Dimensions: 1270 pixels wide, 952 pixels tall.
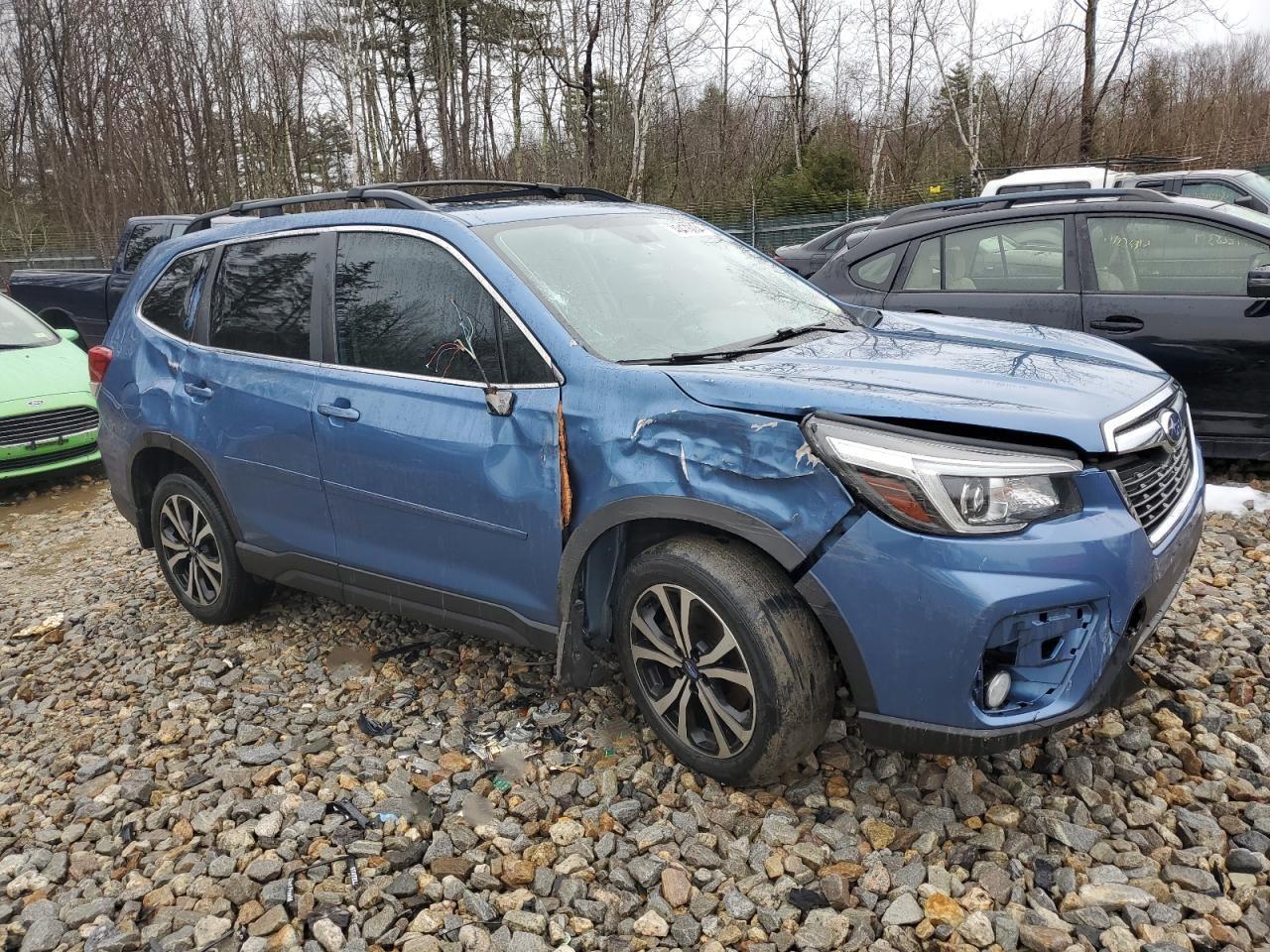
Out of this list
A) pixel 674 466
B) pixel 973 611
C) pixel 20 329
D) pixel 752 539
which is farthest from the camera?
pixel 20 329

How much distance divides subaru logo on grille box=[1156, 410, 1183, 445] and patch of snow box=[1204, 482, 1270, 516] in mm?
2493

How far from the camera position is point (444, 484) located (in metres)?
3.14

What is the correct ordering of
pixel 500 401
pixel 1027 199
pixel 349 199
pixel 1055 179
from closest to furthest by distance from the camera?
pixel 500 401, pixel 349 199, pixel 1027 199, pixel 1055 179

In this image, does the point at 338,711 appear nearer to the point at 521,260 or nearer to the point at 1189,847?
the point at 521,260

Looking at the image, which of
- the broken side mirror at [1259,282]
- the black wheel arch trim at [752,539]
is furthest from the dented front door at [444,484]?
the broken side mirror at [1259,282]

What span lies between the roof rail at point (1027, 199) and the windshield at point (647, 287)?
284 centimetres

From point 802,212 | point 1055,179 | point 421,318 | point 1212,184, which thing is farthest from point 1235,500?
point 802,212

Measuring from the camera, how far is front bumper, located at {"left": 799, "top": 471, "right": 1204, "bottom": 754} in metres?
2.22

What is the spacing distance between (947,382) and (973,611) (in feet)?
2.21

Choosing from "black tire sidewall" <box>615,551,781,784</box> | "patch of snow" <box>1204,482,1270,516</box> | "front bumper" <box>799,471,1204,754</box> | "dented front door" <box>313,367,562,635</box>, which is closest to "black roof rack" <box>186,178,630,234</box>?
"dented front door" <box>313,367,562,635</box>

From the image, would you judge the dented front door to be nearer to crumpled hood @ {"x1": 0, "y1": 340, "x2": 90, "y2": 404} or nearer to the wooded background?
crumpled hood @ {"x1": 0, "y1": 340, "x2": 90, "y2": 404}

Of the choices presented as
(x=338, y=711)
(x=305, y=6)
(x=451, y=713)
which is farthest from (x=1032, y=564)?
(x=305, y=6)

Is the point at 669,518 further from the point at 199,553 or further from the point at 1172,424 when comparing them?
the point at 199,553

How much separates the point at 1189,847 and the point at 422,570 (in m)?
2.50
